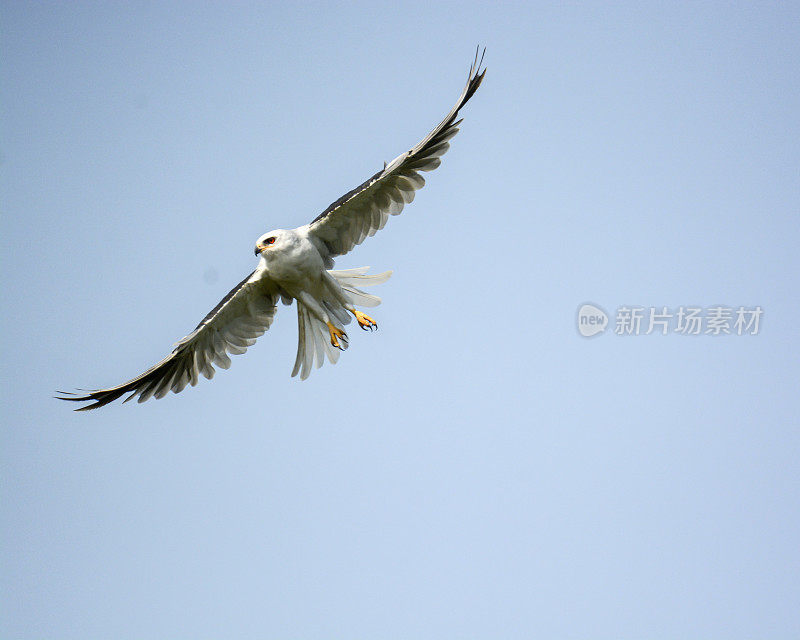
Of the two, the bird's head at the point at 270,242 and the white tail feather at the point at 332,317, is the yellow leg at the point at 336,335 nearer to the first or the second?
the white tail feather at the point at 332,317

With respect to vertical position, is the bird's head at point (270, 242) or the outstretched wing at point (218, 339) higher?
the bird's head at point (270, 242)

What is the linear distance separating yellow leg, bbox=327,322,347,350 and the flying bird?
11mm

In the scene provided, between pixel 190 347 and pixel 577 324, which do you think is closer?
pixel 190 347

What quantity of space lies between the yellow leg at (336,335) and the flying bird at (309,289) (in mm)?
11

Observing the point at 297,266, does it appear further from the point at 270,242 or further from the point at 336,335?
the point at 336,335

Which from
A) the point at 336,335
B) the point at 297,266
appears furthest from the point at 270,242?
the point at 336,335

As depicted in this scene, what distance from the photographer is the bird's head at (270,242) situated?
14359 mm

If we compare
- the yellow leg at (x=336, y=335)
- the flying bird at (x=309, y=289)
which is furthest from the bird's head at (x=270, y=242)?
the yellow leg at (x=336, y=335)

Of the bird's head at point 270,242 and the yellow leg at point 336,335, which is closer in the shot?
the bird's head at point 270,242

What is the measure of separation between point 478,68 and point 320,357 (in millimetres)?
3795

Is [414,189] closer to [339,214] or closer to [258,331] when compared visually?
[339,214]

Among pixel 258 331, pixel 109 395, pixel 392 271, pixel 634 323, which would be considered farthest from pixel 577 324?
pixel 109 395

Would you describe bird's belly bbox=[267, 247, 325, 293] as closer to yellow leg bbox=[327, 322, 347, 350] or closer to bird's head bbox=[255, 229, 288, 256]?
bird's head bbox=[255, 229, 288, 256]

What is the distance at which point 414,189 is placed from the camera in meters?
14.6
